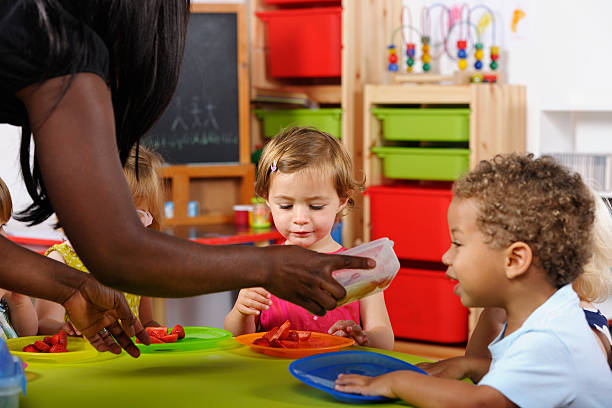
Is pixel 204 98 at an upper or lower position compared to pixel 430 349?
upper

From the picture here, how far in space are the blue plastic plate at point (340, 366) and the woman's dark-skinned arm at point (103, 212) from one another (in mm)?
240

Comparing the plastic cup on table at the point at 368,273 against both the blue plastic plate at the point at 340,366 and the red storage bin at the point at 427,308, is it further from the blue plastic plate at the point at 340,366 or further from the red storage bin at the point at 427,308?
the red storage bin at the point at 427,308

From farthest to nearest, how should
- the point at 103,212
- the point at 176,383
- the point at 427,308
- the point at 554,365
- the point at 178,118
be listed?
1. the point at 427,308
2. the point at 178,118
3. the point at 176,383
4. the point at 554,365
5. the point at 103,212

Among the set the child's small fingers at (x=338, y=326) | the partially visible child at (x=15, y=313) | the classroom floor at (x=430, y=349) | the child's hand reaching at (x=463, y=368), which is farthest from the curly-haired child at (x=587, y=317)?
the classroom floor at (x=430, y=349)

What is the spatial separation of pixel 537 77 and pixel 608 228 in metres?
2.30

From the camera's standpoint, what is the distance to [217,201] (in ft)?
11.1

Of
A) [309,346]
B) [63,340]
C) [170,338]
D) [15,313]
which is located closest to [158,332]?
[170,338]

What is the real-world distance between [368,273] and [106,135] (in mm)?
385

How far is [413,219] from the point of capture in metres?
3.42

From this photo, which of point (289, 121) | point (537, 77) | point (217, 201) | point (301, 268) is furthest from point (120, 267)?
point (537, 77)

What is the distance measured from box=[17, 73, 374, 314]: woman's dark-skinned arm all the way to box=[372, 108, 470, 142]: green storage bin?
99.2 inches

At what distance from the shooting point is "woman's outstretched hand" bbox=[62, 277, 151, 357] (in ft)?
3.88

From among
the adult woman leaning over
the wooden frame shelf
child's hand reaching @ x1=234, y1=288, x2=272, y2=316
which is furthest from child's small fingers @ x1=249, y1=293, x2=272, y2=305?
the wooden frame shelf

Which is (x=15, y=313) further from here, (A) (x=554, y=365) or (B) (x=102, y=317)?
(A) (x=554, y=365)
